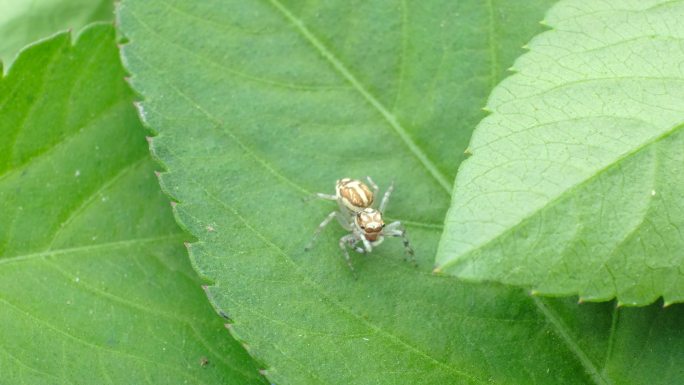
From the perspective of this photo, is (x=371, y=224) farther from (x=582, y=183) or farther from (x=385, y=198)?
(x=582, y=183)

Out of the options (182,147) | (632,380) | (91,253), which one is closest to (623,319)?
(632,380)

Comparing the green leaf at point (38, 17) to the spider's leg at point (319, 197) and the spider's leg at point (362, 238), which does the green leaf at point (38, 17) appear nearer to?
the spider's leg at point (319, 197)

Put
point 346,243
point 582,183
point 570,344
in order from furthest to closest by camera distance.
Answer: point 346,243 < point 570,344 < point 582,183

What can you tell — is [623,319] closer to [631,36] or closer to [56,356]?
[631,36]

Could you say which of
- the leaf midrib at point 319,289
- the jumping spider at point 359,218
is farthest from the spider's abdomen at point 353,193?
the leaf midrib at point 319,289

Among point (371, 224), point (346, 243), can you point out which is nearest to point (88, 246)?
point (346, 243)

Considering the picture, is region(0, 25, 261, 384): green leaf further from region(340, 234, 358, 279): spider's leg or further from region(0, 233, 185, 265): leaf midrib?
region(340, 234, 358, 279): spider's leg
